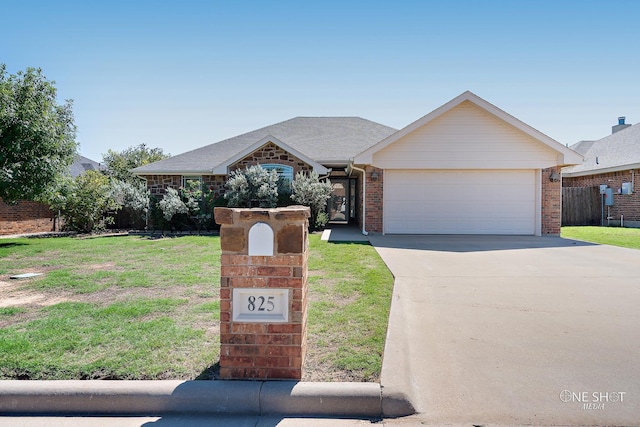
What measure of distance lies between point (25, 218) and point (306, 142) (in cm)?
1257

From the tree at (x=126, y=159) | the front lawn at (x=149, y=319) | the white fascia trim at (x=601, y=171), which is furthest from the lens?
the tree at (x=126, y=159)

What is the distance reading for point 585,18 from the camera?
1033 centimetres

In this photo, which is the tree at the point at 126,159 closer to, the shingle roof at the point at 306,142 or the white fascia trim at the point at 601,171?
the shingle roof at the point at 306,142

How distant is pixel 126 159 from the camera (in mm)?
37500

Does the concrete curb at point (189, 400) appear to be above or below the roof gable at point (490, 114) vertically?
below

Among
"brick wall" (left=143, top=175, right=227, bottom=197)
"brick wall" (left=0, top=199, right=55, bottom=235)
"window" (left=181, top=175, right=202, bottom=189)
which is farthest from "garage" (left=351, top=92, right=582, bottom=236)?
"brick wall" (left=0, top=199, right=55, bottom=235)

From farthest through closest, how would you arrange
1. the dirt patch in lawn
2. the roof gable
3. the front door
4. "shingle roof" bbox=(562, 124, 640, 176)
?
the front door, "shingle roof" bbox=(562, 124, 640, 176), the roof gable, the dirt patch in lawn

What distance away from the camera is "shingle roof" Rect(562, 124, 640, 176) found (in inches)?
742

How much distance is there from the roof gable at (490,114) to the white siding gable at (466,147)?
5.1 inches

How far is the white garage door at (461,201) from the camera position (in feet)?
45.4

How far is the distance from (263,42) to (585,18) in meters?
8.40

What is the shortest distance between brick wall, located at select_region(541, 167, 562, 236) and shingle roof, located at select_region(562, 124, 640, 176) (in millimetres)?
6886

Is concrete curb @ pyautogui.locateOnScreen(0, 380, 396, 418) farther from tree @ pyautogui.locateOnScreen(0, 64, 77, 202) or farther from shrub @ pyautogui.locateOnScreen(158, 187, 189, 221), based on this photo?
shrub @ pyautogui.locateOnScreen(158, 187, 189, 221)

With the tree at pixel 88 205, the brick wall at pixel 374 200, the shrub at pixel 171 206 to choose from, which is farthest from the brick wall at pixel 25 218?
the brick wall at pixel 374 200
